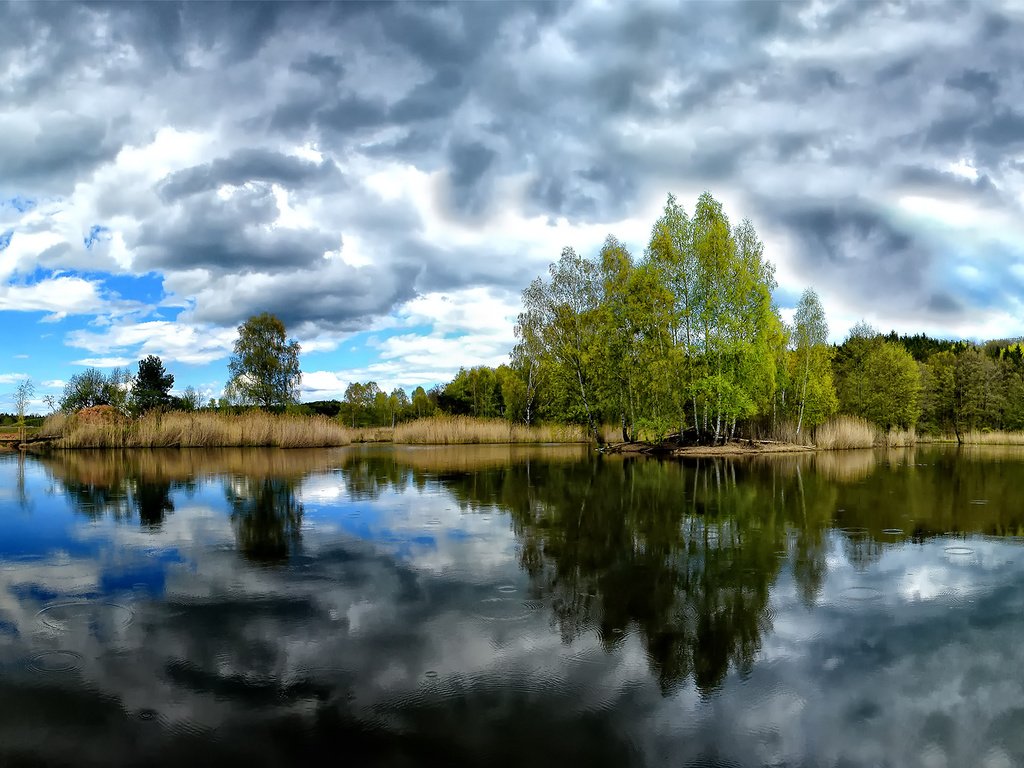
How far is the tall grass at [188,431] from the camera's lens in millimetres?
40375

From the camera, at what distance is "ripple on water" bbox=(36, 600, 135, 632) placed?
20.9 feet

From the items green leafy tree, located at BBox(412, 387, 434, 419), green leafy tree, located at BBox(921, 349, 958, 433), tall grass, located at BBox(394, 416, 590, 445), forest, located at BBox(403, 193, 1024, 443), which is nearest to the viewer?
forest, located at BBox(403, 193, 1024, 443)

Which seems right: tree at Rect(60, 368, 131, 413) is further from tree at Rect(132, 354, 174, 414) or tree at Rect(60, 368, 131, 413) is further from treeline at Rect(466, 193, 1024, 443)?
treeline at Rect(466, 193, 1024, 443)

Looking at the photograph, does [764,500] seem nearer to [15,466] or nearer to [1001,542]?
[1001,542]

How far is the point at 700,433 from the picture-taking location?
40.8 metres

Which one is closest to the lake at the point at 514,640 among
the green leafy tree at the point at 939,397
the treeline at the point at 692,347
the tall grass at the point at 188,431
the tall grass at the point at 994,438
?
the treeline at the point at 692,347

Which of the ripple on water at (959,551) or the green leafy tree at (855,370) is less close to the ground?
the green leafy tree at (855,370)

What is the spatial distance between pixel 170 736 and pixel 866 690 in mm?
4925

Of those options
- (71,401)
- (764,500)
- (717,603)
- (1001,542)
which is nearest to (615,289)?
(764,500)

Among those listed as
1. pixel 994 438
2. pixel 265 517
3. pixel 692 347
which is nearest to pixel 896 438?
pixel 994 438

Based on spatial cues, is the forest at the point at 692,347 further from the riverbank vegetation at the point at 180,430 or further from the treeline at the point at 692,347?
the riverbank vegetation at the point at 180,430

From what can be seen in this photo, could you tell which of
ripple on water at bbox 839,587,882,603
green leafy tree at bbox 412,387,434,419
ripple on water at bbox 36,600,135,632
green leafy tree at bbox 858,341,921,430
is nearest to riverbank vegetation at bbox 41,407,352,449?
ripple on water at bbox 36,600,135,632

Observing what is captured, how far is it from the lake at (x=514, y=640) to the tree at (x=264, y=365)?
1802 inches

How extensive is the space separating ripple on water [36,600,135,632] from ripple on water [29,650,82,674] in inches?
25.8
